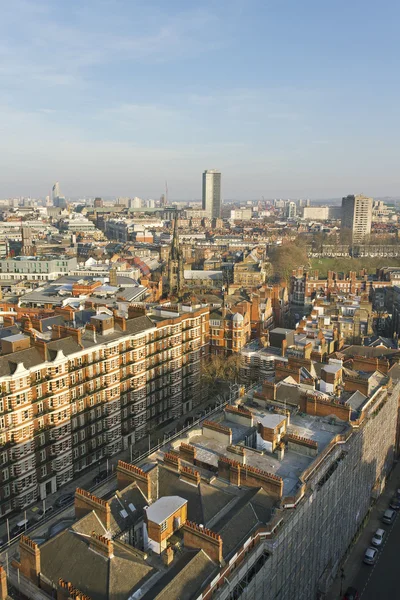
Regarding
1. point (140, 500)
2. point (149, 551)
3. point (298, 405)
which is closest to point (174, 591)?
point (149, 551)

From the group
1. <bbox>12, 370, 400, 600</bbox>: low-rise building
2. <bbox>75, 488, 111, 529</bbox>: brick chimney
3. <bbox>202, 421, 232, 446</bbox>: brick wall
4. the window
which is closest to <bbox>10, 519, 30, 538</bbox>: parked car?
<bbox>12, 370, 400, 600</bbox>: low-rise building

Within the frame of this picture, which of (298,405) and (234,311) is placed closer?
(298,405)

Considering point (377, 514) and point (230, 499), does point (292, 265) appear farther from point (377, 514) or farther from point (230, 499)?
point (230, 499)

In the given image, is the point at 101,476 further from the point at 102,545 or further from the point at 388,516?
the point at 102,545

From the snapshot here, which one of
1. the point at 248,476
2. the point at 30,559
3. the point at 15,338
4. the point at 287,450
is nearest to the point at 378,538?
the point at 287,450

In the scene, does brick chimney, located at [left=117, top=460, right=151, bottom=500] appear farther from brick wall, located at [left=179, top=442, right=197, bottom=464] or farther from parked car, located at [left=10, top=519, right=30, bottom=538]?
parked car, located at [left=10, top=519, right=30, bottom=538]

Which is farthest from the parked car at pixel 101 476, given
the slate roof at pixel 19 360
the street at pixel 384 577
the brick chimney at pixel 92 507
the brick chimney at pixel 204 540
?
the brick chimney at pixel 204 540

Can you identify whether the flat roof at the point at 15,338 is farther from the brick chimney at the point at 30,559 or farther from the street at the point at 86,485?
the brick chimney at the point at 30,559
